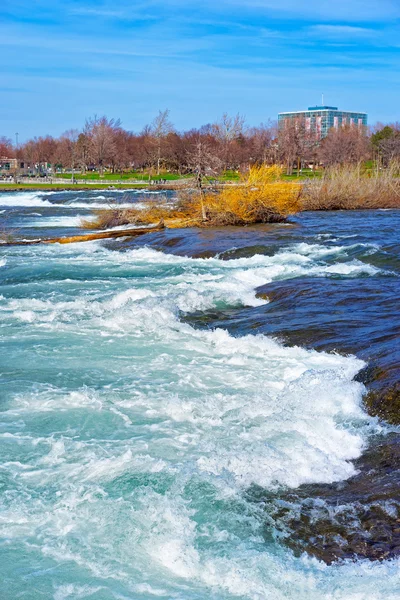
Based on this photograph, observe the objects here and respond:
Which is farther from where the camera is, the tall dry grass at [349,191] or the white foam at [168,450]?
the tall dry grass at [349,191]

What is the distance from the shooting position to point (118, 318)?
45.0 feet

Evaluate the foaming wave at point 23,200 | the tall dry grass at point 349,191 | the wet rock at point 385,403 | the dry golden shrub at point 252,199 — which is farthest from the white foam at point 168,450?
the foaming wave at point 23,200

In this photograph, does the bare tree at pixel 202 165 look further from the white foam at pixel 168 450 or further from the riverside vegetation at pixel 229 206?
the white foam at pixel 168 450

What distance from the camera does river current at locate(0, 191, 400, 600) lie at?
5.53 m

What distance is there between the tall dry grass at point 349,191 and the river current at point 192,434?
18.4 m

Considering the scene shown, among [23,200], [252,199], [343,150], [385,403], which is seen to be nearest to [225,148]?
[343,150]

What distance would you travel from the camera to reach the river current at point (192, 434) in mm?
5531

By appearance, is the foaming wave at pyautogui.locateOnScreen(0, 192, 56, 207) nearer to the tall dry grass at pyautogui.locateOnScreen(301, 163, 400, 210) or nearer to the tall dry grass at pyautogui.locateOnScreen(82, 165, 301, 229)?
the tall dry grass at pyautogui.locateOnScreen(301, 163, 400, 210)

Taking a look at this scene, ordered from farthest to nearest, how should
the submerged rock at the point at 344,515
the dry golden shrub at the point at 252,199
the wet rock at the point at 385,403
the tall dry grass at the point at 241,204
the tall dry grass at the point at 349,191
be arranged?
the tall dry grass at the point at 349,191
the tall dry grass at the point at 241,204
the dry golden shrub at the point at 252,199
the wet rock at the point at 385,403
the submerged rock at the point at 344,515

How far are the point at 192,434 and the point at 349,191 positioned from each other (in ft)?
96.7

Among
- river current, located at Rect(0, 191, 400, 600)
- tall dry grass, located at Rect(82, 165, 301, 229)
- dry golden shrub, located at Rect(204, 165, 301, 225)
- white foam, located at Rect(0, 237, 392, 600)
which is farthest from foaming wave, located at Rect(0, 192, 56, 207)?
white foam, located at Rect(0, 237, 392, 600)

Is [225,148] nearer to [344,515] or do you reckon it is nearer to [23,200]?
[23,200]

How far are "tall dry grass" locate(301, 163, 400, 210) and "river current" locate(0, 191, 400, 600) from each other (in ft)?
60.5

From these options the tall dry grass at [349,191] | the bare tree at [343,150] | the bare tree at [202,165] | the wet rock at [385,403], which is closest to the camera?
the wet rock at [385,403]
